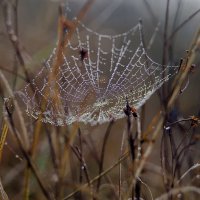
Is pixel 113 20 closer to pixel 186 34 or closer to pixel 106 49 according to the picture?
pixel 186 34

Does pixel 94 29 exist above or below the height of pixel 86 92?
above

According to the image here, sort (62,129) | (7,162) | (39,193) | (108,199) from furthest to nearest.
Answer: (7,162), (39,193), (108,199), (62,129)

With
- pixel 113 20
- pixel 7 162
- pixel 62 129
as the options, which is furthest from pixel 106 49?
pixel 62 129

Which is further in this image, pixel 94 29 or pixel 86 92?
pixel 94 29

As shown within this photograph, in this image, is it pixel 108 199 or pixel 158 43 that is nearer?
pixel 108 199

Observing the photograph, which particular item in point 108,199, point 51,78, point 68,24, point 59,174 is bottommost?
point 108,199

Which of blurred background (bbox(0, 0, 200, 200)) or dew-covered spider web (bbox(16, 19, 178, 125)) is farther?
blurred background (bbox(0, 0, 200, 200))

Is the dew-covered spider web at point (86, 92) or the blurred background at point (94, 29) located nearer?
the dew-covered spider web at point (86, 92)

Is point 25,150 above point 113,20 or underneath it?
underneath

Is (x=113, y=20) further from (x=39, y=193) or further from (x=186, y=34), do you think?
(x=39, y=193)

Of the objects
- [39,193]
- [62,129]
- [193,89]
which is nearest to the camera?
[62,129]
